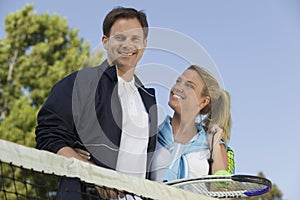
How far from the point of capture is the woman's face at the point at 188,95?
236 centimetres

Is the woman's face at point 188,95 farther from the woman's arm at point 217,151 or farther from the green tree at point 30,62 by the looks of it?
the green tree at point 30,62

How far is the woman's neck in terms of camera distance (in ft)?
7.93

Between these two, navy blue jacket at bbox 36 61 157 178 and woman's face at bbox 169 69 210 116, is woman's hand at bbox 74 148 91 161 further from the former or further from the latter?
woman's face at bbox 169 69 210 116

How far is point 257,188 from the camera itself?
2.25 m

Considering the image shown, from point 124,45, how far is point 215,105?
478mm

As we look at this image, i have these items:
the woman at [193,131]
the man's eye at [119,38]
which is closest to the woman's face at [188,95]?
the woman at [193,131]

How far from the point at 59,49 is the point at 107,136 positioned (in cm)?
775

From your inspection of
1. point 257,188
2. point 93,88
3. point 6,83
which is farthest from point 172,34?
point 6,83

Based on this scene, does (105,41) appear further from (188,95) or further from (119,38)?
(188,95)

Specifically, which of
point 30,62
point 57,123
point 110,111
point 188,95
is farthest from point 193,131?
point 30,62

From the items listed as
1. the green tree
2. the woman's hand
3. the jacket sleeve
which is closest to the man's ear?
the jacket sleeve

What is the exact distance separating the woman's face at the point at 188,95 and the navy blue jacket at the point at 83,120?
30 centimetres

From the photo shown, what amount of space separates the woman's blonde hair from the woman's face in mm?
18

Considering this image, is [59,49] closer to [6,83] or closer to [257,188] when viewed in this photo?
[6,83]
